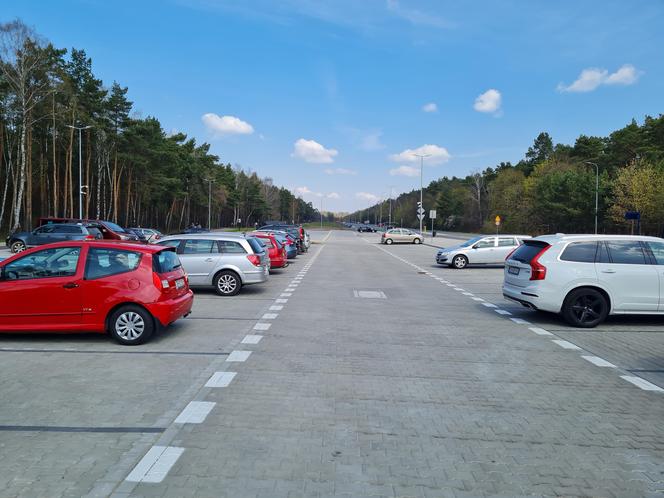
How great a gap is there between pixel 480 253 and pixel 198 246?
14.7 meters

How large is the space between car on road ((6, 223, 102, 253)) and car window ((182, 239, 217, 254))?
15.6m

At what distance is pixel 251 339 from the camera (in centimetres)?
843

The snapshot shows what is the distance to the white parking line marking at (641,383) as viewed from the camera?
6078 millimetres

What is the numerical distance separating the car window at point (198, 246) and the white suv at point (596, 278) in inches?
320

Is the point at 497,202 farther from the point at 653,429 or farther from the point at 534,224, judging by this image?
the point at 653,429

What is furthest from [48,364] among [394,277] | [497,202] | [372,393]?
[497,202]

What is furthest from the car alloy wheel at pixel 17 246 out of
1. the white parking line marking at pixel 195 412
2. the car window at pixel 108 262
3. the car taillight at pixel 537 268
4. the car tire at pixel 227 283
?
the white parking line marking at pixel 195 412

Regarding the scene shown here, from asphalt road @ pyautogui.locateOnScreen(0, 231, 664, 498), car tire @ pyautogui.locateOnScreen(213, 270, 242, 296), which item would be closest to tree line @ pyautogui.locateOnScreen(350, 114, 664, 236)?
car tire @ pyautogui.locateOnScreen(213, 270, 242, 296)

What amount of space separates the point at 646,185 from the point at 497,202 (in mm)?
35310

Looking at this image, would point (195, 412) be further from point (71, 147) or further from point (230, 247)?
point (71, 147)

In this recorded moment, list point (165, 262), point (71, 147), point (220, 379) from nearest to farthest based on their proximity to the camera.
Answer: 1. point (220, 379)
2. point (165, 262)
3. point (71, 147)

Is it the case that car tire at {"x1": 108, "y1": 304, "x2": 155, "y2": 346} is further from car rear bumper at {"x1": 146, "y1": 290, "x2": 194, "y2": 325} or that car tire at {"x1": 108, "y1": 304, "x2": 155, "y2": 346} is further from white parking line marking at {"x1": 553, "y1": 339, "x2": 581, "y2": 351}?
white parking line marking at {"x1": 553, "y1": 339, "x2": 581, "y2": 351}

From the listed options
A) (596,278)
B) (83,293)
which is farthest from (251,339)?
(596,278)

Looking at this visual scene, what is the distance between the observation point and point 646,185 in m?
46.0
